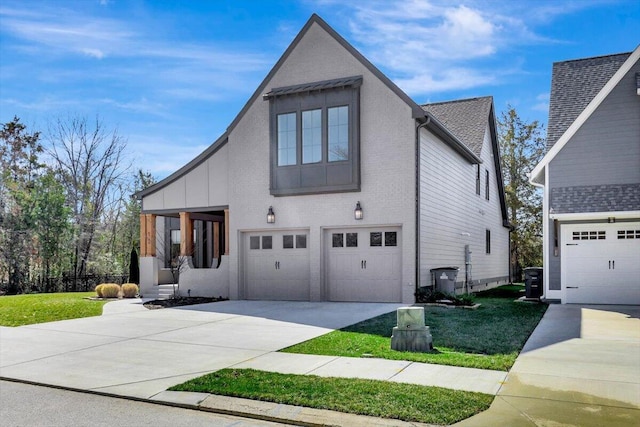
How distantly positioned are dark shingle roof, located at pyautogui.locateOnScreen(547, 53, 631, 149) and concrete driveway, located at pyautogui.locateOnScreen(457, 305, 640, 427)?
8033 millimetres

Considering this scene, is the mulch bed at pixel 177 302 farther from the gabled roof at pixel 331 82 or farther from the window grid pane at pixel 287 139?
the window grid pane at pixel 287 139

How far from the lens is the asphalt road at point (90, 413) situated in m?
5.19

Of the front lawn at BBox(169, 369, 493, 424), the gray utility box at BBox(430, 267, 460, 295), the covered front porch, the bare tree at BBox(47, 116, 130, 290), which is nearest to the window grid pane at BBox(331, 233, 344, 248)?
the gray utility box at BBox(430, 267, 460, 295)

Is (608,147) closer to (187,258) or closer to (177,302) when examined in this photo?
(177,302)

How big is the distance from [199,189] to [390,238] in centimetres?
696

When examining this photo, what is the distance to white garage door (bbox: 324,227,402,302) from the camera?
614 inches

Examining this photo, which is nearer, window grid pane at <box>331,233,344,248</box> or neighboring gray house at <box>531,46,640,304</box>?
neighboring gray house at <box>531,46,640,304</box>

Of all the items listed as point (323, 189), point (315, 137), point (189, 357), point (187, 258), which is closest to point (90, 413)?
point (189, 357)

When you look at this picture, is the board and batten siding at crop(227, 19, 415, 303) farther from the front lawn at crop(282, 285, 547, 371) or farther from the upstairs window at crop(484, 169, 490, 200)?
the upstairs window at crop(484, 169, 490, 200)

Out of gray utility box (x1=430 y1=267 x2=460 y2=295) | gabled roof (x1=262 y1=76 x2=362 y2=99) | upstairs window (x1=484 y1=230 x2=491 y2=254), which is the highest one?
gabled roof (x1=262 y1=76 x2=362 y2=99)

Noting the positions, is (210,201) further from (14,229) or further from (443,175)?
(14,229)

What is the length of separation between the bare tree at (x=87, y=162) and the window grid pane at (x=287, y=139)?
18.0m

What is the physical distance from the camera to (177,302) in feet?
54.5

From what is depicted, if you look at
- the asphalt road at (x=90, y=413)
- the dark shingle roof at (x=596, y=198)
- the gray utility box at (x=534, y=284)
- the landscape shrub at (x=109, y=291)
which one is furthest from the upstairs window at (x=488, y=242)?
the asphalt road at (x=90, y=413)
